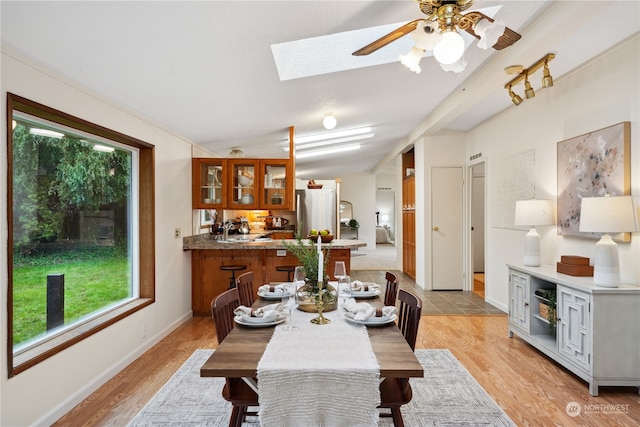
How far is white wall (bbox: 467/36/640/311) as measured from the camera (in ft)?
8.92

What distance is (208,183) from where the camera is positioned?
15.4 ft

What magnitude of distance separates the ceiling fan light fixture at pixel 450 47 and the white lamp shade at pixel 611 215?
1.72 m

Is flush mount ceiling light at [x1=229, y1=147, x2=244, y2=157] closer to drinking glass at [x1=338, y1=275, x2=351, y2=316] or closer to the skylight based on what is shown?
the skylight

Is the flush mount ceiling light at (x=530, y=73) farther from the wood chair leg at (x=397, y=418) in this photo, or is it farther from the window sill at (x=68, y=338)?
the window sill at (x=68, y=338)

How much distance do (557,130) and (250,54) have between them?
120 inches

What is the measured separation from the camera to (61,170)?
2543 mm

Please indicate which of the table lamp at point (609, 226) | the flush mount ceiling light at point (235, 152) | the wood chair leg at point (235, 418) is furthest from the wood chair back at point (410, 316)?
the flush mount ceiling light at point (235, 152)

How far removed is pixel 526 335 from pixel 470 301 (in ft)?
5.99

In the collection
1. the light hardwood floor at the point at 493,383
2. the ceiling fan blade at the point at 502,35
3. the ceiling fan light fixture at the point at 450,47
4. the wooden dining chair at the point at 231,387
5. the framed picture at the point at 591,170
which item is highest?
the ceiling fan blade at the point at 502,35

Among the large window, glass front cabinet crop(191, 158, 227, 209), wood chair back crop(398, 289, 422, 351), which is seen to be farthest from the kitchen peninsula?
wood chair back crop(398, 289, 422, 351)

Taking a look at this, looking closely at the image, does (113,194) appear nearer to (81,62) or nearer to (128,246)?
(128,246)

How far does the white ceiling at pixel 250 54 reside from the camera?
71.6 inches

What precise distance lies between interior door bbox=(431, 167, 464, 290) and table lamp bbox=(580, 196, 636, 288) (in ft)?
10.5

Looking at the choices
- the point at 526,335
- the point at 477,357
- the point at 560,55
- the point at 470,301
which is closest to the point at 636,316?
the point at 526,335
